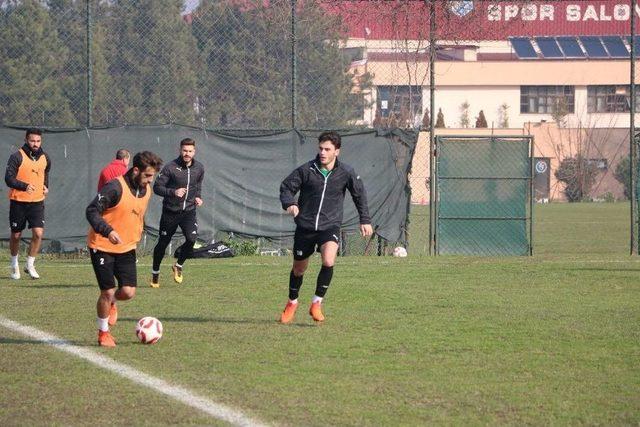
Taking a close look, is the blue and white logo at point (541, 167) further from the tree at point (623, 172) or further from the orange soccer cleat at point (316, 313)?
the orange soccer cleat at point (316, 313)

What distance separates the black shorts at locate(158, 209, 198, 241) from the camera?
51.1 feet

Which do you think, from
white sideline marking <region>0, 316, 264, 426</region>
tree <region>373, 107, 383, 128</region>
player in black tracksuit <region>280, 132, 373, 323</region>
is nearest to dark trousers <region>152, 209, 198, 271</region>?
player in black tracksuit <region>280, 132, 373, 323</region>

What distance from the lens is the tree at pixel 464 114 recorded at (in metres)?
71.2

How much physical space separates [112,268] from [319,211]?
238 centimetres

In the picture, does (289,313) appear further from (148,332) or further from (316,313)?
(148,332)

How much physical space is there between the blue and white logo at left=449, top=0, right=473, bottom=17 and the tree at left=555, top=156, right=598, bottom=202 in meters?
41.9

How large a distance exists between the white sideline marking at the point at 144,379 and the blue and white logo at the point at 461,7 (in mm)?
13917

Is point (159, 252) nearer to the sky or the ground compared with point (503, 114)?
nearer to the ground

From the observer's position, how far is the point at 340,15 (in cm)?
2212

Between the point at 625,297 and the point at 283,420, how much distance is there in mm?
7770

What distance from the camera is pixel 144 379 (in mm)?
8156

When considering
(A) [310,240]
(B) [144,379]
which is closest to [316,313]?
(A) [310,240]

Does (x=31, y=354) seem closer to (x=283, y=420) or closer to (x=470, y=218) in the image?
(x=283, y=420)

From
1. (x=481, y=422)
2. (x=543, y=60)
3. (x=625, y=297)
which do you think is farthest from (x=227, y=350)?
(x=543, y=60)
